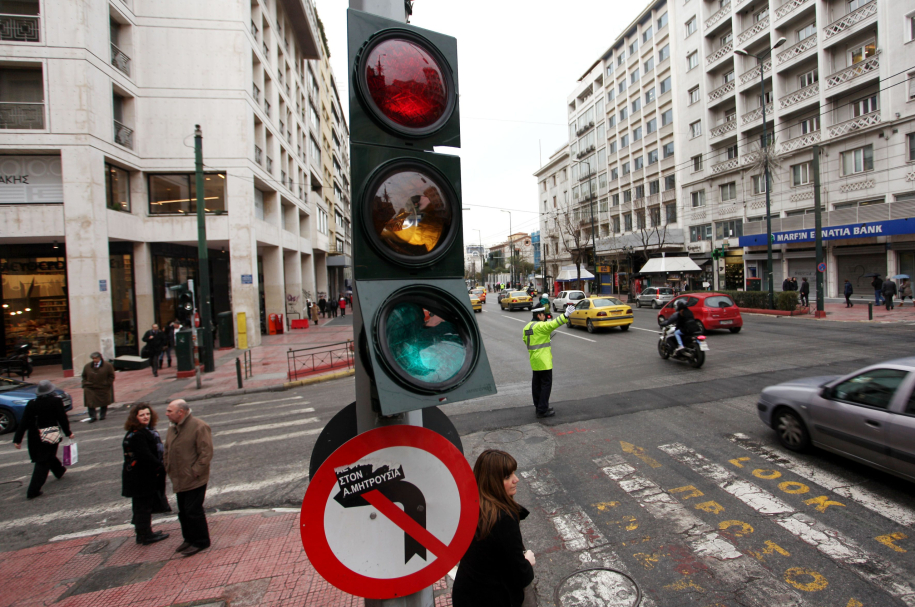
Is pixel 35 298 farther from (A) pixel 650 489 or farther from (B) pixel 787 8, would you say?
(B) pixel 787 8

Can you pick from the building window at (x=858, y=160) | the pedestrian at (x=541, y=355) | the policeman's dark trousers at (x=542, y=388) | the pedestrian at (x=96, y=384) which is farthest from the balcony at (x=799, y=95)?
the pedestrian at (x=96, y=384)

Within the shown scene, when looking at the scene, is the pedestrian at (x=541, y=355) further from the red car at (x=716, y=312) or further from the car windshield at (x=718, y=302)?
the car windshield at (x=718, y=302)

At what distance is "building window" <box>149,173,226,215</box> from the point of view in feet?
68.4

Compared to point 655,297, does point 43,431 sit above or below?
below

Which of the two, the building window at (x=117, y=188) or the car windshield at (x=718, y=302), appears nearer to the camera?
the car windshield at (x=718, y=302)

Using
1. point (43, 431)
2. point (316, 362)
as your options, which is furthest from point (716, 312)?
point (43, 431)

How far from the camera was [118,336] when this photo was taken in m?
19.7

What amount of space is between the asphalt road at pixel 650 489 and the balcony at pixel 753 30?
3183 cm

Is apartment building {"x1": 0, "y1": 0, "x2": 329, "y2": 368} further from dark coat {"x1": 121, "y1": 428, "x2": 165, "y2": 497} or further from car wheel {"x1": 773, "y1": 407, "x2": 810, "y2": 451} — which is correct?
car wheel {"x1": 773, "y1": 407, "x2": 810, "y2": 451}

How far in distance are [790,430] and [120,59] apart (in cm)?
2490

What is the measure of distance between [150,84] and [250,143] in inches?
171

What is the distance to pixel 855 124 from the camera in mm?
26781

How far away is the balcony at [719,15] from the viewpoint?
36112mm

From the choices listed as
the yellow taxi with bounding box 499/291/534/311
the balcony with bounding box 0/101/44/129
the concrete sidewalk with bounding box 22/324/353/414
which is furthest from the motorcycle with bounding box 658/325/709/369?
the yellow taxi with bounding box 499/291/534/311
